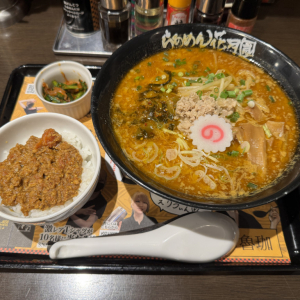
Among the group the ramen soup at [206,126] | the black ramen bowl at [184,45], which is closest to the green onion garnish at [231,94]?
the ramen soup at [206,126]

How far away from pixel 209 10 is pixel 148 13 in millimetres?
678

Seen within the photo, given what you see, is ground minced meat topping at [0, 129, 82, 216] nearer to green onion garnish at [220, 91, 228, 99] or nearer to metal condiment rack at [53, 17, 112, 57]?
green onion garnish at [220, 91, 228, 99]

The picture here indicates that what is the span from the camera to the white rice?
1545 mm

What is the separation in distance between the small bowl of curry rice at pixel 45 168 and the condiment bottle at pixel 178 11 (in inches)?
64.2

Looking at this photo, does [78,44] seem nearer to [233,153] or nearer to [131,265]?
[233,153]

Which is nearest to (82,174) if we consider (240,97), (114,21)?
(240,97)

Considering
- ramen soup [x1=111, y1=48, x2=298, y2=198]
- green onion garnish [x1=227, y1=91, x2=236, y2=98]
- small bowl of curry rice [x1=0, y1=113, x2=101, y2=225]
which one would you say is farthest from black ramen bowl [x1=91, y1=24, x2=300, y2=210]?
green onion garnish [x1=227, y1=91, x2=236, y2=98]

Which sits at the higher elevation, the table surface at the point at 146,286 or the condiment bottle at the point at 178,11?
the condiment bottle at the point at 178,11

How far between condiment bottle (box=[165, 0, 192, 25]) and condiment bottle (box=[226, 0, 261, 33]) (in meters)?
0.51

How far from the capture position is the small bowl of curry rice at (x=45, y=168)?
1.53 metres

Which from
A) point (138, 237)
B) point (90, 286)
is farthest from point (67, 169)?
point (90, 286)

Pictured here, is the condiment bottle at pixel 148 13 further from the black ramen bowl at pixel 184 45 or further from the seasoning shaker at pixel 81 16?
the seasoning shaker at pixel 81 16

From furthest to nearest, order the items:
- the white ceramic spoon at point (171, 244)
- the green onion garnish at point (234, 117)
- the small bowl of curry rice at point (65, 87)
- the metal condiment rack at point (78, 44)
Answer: the metal condiment rack at point (78, 44) < the small bowl of curry rice at point (65, 87) < the green onion garnish at point (234, 117) < the white ceramic spoon at point (171, 244)

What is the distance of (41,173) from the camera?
160 cm
